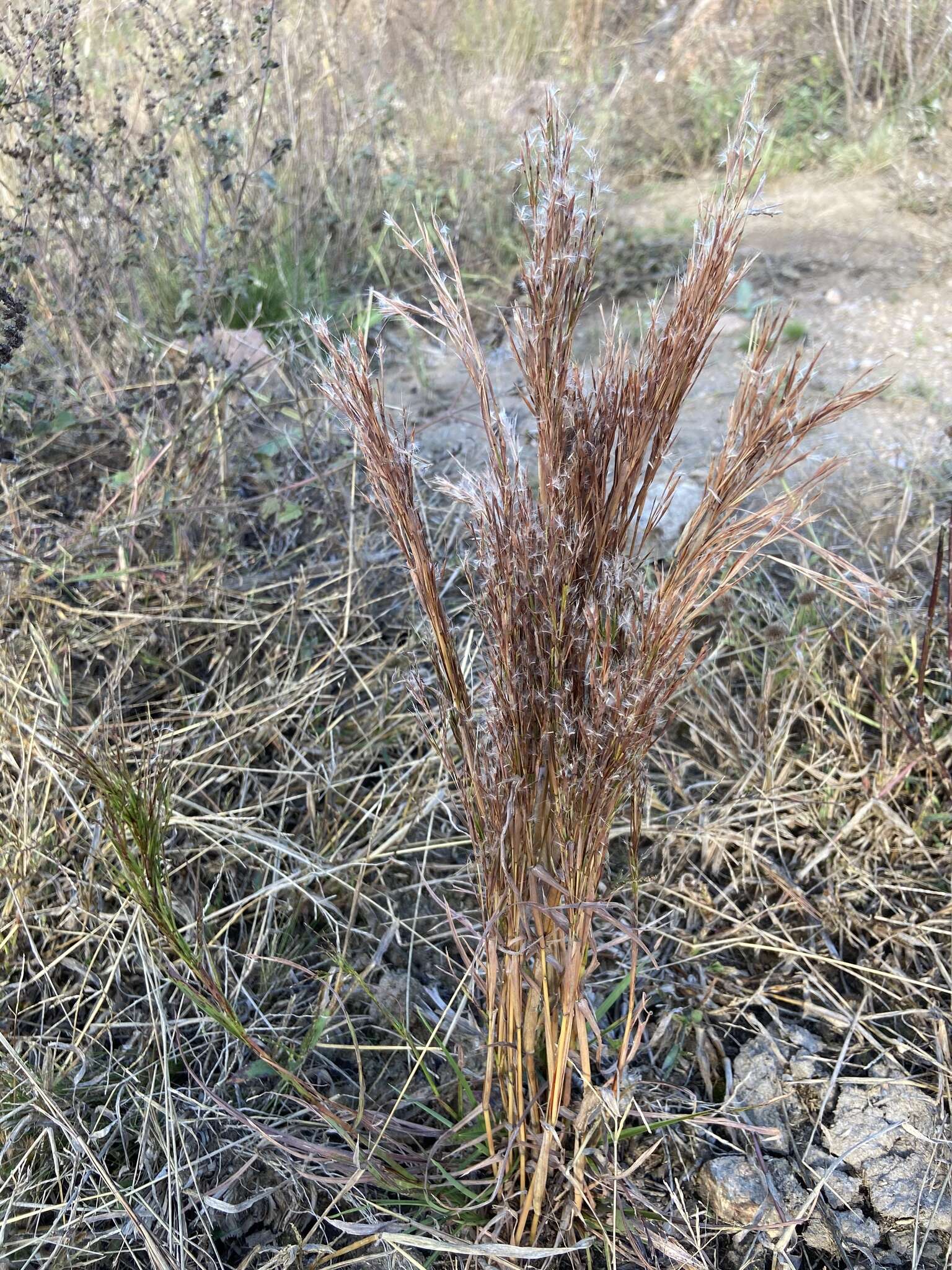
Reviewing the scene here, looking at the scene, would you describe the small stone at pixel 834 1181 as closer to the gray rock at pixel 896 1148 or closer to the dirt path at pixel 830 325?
the gray rock at pixel 896 1148

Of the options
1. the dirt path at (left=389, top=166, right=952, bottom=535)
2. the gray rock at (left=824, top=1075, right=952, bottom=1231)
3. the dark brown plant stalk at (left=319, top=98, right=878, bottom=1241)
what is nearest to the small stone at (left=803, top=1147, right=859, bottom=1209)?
the gray rock at (left=824, top=1075, right=952, bottom=1231)

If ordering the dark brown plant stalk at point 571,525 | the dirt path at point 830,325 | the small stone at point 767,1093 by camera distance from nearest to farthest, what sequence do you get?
the dark brown plant stalk at point 571,525, the small stone at point 767,1093, the dirt path at point 830,325

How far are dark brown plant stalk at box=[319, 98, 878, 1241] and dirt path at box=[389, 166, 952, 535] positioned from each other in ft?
4.69

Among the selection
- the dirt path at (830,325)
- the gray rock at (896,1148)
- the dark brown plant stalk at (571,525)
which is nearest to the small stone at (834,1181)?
the gray rock at (896,1148)

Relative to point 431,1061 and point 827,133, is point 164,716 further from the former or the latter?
point 827,133

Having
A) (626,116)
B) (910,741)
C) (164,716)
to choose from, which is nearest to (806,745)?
(910,741)

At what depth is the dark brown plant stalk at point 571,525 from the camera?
0.93 meters

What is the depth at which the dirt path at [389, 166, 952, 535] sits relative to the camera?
3.03 m

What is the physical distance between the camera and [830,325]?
370 cm

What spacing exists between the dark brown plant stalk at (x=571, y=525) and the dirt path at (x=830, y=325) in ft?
4.69

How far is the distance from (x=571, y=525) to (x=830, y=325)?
3.17 metres

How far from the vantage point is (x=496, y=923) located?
123 cm

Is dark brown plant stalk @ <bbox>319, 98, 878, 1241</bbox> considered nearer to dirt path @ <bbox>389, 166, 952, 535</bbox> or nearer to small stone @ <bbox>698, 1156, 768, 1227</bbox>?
small stone @ <bbox>698, 1156, 768, 1227</bbox>

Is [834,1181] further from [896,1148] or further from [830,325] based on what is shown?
[830,325]
